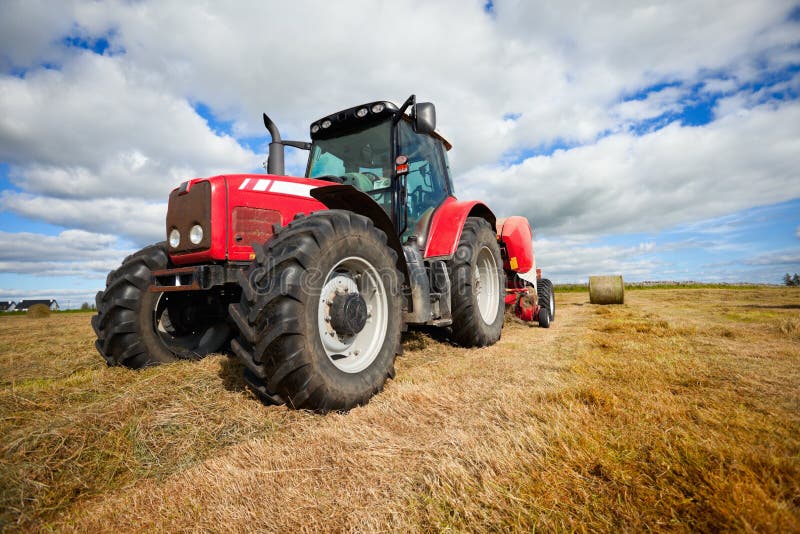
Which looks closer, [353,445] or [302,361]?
[353,445]

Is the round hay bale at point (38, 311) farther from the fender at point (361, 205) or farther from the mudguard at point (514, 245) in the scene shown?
the fender at point (361, 205)

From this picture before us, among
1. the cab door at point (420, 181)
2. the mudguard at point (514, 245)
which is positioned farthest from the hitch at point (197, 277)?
the mudguard at point (514, 245)

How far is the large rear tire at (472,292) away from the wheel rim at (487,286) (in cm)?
1

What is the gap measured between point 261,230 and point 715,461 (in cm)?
263

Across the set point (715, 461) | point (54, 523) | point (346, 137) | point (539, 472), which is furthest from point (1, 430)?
point (346, 137)

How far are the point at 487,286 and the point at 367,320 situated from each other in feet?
8.50

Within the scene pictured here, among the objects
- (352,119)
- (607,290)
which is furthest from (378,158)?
(607,290)

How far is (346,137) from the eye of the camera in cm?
397

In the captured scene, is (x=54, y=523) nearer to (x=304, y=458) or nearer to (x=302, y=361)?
(x=304, y=458)

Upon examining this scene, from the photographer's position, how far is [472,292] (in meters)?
4.05

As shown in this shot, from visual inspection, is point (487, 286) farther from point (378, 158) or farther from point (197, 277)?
point (197, 277)

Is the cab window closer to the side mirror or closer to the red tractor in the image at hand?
the red tractor

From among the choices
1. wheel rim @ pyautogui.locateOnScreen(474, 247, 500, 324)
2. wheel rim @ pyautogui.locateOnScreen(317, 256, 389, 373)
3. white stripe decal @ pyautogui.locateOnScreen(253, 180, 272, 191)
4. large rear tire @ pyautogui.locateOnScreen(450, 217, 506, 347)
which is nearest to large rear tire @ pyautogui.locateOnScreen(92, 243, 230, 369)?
white stripe decal @ pyautogui.locateOnScreen(253, 180, 272, 191)

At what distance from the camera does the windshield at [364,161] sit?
3.81 meters
